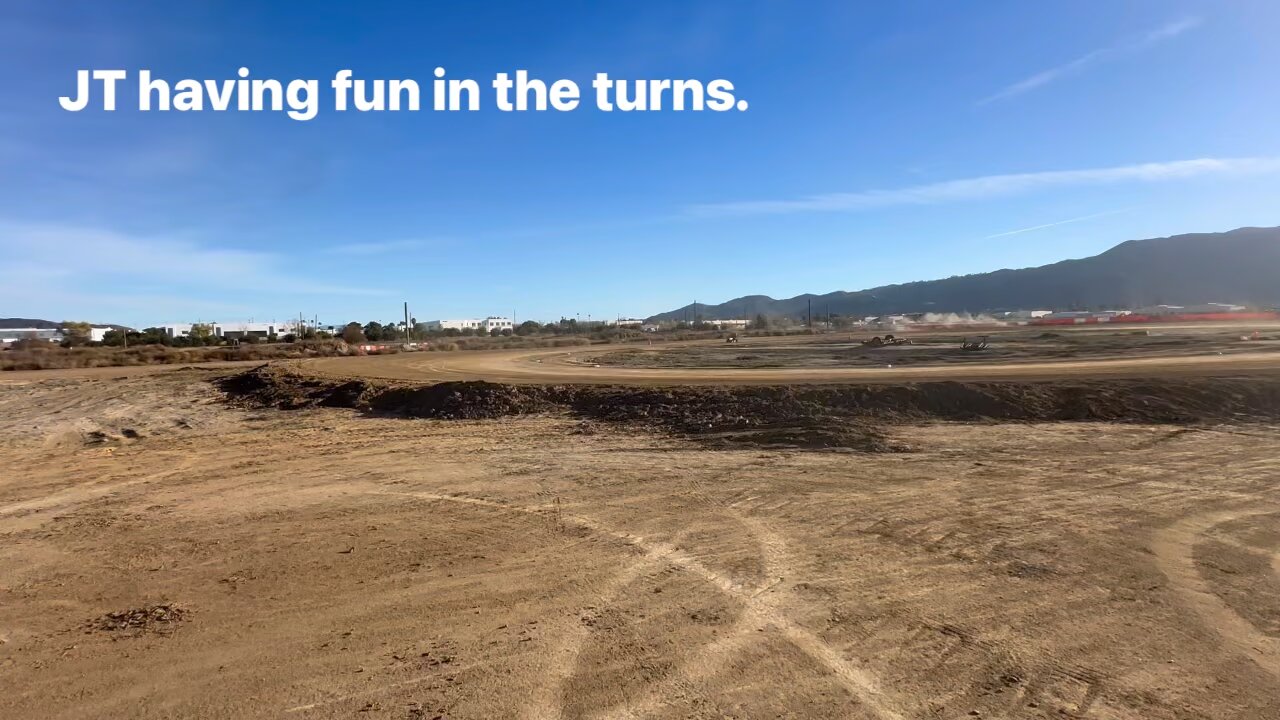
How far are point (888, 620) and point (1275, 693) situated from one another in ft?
8.67

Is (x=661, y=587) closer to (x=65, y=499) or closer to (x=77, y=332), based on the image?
(x=65, y=499)

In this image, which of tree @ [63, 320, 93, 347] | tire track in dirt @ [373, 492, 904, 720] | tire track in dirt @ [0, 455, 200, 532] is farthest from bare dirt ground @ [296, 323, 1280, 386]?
tree @ [63, 320, 93, 347]

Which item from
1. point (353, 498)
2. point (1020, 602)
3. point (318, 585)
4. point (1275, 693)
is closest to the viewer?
point (1275, 693)

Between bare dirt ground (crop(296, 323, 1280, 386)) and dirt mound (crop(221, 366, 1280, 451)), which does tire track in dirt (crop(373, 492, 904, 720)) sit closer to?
dirt mound (crop(221, 366, 1280, 451))

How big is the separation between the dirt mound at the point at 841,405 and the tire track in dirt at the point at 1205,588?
5.85m

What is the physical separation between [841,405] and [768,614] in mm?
14731

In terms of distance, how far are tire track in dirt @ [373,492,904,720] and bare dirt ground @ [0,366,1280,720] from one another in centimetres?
3

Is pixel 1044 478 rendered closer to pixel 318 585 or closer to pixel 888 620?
pixel 888 620

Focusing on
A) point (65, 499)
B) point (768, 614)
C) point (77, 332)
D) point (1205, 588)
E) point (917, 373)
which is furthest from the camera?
point (77, 332)

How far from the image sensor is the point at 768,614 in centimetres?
649

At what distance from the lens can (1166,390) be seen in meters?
19.7

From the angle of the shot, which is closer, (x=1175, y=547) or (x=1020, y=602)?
(x=1020, y=602)

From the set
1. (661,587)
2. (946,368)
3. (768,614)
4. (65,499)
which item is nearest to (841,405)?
(661,587)

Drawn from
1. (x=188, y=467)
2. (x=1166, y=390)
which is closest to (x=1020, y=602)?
(x=188, y=467)
